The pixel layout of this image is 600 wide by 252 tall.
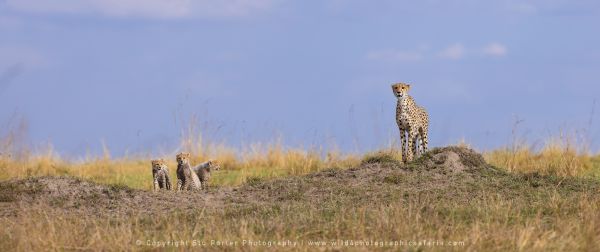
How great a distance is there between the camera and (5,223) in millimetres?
8500

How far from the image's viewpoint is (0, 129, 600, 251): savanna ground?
22.1 feet

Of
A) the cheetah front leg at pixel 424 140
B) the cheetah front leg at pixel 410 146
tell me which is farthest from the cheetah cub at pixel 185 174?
the cheetah front leg at pixel 424 140

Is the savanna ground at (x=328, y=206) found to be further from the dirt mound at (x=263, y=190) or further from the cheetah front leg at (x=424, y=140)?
the cheetah front leg at (x=424, y=140)

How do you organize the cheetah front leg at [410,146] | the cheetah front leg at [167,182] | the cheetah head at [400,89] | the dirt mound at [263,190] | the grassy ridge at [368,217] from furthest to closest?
the cheetah front leg at [410,146]
the cheetah head at [400,89]
the cheetah front leg at [167,182]
the dirt mound at [263,190]
the grassy ridge at [368,217]

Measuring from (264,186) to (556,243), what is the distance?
5.30 meters

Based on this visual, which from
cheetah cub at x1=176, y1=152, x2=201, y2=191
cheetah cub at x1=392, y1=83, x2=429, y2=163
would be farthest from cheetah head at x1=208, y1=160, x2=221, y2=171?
cheetah cub at x1=392, y1=83, x2=429, y2=163

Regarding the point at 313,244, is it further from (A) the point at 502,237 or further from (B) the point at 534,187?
(B) the point at 534,187

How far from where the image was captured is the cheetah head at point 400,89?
13.1 meters

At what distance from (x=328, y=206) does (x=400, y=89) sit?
416 centimetres

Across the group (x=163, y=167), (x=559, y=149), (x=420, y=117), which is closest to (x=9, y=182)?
(x=163, y=167)

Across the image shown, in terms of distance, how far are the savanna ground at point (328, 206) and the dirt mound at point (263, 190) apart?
0.02m

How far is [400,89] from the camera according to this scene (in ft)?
43.0

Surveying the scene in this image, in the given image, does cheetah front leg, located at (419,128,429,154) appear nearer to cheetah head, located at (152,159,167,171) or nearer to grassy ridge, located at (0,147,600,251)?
grassy ridge, located at (0,147,600,251)

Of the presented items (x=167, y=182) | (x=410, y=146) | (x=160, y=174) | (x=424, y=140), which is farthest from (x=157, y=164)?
(x=424, y=140)
